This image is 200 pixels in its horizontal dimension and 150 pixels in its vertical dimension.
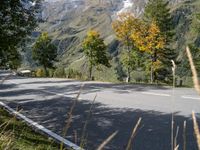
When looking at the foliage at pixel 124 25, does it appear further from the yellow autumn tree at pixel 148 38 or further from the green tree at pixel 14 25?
the green tree at pixel 14 25

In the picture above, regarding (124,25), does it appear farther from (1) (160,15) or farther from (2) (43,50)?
(2) (43,50)

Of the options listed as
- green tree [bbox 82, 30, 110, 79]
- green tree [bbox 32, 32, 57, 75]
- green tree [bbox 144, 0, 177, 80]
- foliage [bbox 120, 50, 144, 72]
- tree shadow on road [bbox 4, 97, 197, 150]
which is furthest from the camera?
green tree [bbox 32, 32, 57, 75]

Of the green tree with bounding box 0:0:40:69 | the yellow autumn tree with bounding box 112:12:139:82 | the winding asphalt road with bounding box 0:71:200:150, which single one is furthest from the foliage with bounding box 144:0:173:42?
the green tree with bounding box 0:0:40:69

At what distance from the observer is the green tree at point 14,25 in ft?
43.0

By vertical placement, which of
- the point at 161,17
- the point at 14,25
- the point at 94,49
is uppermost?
the point at 161,17

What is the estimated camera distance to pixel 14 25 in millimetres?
13586

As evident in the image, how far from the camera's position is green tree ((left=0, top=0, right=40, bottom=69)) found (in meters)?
13.1

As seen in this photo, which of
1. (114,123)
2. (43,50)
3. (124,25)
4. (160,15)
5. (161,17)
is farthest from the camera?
(43,50)

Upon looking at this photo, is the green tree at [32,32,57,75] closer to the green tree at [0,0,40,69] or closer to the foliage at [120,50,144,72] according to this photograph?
the foliage at [120,50,144,72]

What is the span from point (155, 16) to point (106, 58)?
19300 millimetres

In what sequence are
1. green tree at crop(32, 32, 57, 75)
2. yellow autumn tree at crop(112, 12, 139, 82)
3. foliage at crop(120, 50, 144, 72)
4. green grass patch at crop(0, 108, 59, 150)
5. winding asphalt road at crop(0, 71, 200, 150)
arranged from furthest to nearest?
green tree at crop(32, 32, 57, 75) → foliage at crop(120, 50, 144, 72) → yellow autumn tree at crop(112, 12, 139, 82) → winding asphalt road at crop(0, 71, 200, 150) → green grass patch at crop(0, 108, 59, 150)

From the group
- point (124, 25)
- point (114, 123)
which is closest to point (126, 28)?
point (124, 25)

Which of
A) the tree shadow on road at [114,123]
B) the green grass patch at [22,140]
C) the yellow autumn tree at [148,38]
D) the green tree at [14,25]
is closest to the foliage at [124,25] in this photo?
the yellow autumn tree at [148,38]

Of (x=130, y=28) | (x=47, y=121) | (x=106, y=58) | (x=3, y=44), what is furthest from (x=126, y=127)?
(x=106, y=58)
